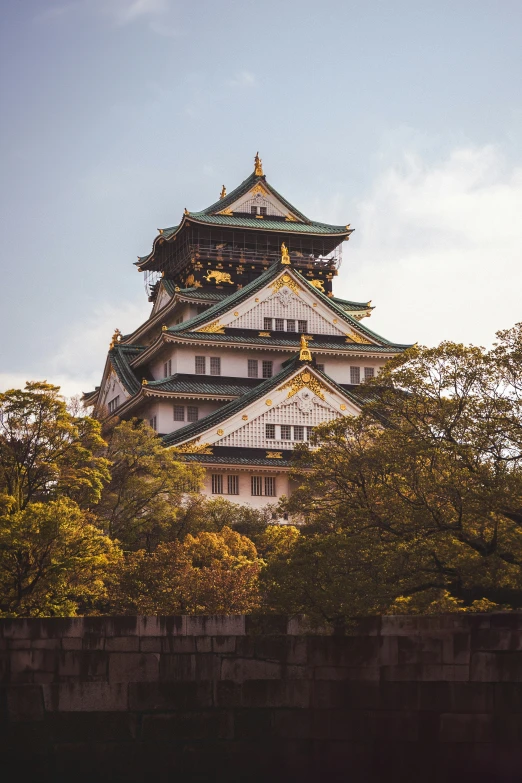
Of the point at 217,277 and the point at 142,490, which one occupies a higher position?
the point at 217,277

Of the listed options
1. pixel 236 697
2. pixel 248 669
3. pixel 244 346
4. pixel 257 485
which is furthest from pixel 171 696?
pixel 244 346

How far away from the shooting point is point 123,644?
28.6 meters

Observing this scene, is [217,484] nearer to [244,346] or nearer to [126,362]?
[244,346]

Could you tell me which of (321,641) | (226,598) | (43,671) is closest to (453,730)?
(321,641)

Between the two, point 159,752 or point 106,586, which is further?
point 106,586

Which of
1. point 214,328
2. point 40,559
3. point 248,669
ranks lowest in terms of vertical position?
point 248,669

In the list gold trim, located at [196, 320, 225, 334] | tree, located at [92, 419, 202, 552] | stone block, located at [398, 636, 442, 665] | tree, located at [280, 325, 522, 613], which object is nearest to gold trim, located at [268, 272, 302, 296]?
gold trim, located at [196, 320, 225, 334]

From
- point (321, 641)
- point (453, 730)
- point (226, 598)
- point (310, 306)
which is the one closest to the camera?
point (453, 730)

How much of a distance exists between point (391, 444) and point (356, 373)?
40119 mm

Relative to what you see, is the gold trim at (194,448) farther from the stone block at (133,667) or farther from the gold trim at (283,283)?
the stone block at (133,667)

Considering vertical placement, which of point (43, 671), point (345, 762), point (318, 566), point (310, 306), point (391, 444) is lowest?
point (345, 762)

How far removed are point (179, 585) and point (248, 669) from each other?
387 inches

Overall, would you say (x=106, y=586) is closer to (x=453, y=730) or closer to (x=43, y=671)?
(x=43, y=671)

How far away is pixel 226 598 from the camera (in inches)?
1476
